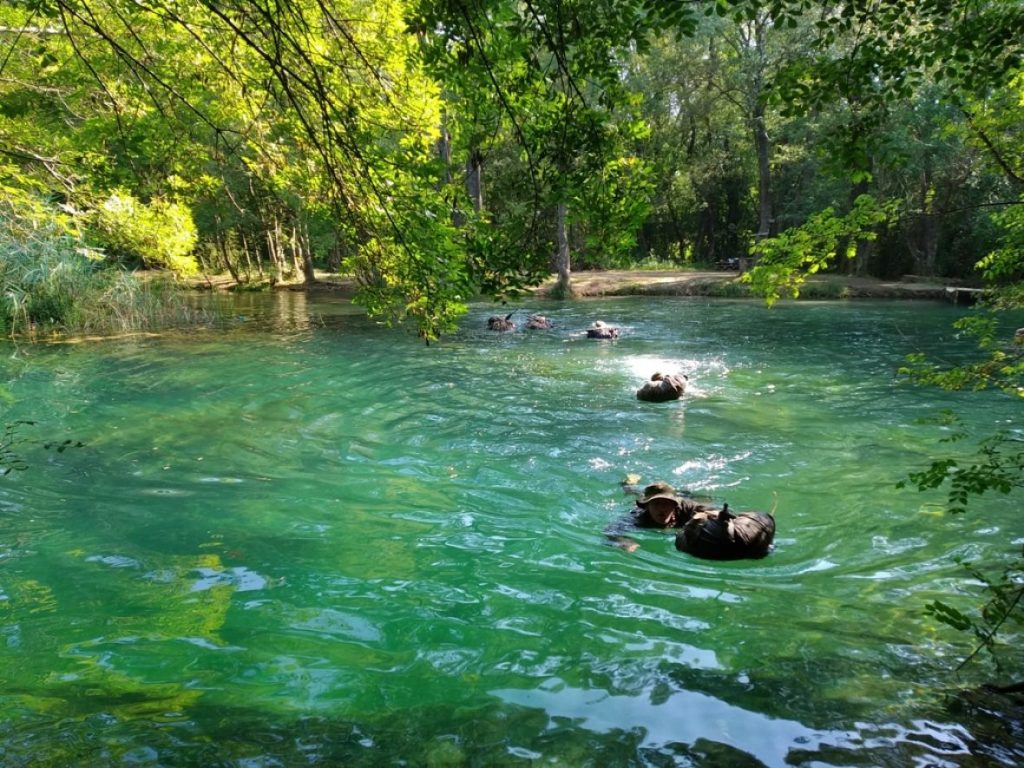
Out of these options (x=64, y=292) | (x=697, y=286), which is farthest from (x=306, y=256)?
(x=697, y=286)

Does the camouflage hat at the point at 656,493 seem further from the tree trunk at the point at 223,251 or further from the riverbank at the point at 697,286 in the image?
the tree trunk at the point at 223,251

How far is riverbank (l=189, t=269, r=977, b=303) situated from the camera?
26.3m

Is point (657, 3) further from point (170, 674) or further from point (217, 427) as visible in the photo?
point (217, 427)

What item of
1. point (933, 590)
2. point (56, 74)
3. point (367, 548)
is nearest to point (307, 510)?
point (367, 548)

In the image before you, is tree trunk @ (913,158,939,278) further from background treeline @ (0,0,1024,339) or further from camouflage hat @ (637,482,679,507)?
camouflage hat @ (637,482,679,507)

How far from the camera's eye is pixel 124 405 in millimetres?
11484

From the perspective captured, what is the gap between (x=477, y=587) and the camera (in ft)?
17.1

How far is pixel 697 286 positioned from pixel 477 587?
26569 mm

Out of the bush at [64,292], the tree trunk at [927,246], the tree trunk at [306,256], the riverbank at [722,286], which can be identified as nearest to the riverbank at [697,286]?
the riverbank at [722,286]

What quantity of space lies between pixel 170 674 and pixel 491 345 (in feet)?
47.4

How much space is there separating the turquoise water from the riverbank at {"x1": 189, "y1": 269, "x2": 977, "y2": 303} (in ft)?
54.0

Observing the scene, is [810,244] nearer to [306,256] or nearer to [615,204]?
[615,204]

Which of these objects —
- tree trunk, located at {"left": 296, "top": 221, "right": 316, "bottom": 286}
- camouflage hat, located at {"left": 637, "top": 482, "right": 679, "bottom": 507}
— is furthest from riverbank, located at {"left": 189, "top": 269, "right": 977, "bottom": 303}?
camouflage hat, located at {"left": 637, "top": 482, "right": 679, "bottom": 507}

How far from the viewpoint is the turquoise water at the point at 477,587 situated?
3447 millimetres
